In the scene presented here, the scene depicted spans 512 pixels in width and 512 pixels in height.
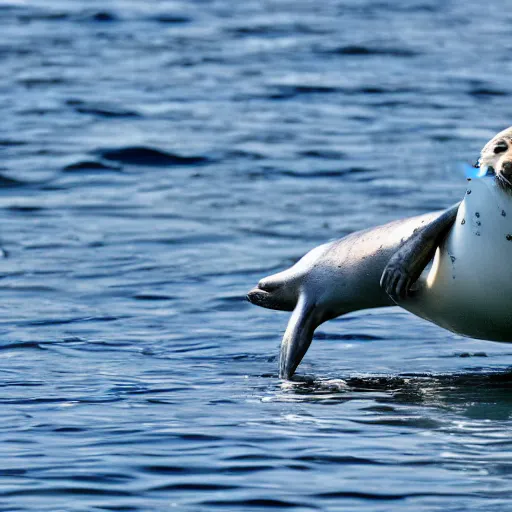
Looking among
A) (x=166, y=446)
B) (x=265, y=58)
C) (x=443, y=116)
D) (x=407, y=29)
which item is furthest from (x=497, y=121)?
(x=166, y=446)

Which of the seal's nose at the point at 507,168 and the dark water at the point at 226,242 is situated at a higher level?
the seal's nose at the point at 507,168

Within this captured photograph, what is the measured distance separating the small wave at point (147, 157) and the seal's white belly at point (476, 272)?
928 centimetres

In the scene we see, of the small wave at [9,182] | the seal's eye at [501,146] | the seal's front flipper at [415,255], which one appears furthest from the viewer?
the small wave at [9,182]

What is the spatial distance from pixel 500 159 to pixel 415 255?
875 millimetres

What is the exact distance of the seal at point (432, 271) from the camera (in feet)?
27.4

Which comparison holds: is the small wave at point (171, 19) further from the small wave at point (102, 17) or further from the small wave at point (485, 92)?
the small wave at point (485, 92)

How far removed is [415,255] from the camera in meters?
8.79

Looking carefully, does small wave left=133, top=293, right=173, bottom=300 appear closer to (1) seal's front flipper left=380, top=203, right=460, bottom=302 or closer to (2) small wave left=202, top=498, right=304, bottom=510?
(1) seal's front flipper left=380, top=203, right=460, bottom=302

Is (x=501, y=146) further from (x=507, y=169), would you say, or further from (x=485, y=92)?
(x=485, y=92)

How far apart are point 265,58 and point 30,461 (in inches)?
714

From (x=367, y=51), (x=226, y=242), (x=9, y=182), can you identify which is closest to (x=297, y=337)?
(x=226, y=242)

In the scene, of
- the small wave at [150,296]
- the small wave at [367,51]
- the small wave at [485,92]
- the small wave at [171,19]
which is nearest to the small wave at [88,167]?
the small wave at [150,296]

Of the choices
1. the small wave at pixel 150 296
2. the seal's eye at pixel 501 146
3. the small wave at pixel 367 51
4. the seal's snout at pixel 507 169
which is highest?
the seal's eye at pixel 501 146

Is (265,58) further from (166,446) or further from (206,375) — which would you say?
(166,446)
